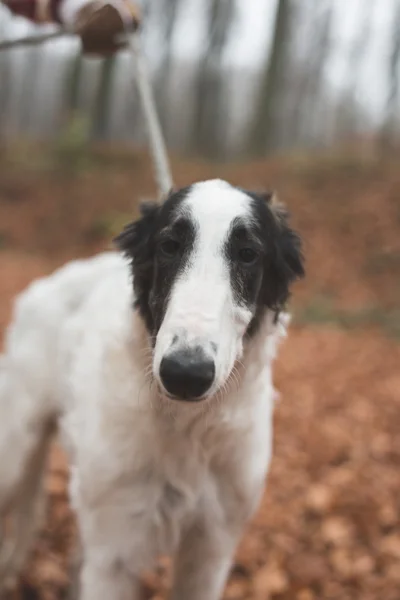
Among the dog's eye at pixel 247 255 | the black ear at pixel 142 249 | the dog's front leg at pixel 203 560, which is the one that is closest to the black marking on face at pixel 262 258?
the dog's eye at pixel 247 255

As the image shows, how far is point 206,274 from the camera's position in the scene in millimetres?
2223

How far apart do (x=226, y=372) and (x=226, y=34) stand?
2639 centimetres

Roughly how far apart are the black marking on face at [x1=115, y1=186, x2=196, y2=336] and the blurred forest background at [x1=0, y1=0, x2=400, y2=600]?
0.72 m

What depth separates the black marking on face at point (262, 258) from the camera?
2.34 meters

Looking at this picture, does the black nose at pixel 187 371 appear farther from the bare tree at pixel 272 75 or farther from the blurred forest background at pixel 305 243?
the bare tree at pixel 272 75

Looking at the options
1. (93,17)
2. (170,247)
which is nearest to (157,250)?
(170,247)

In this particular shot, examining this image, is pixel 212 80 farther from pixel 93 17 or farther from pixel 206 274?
pixel 206 274

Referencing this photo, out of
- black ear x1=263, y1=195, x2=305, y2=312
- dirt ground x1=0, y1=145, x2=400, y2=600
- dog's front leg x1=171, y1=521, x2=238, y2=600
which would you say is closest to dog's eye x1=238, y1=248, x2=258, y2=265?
black ear x1=263, y1=195, x2=305, y2=312

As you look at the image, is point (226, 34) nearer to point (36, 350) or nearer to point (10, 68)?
point (10, 68)

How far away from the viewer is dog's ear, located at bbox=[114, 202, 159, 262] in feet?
8.51

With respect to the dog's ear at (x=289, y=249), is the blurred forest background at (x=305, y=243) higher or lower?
lower

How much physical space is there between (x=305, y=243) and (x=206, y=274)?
796mm

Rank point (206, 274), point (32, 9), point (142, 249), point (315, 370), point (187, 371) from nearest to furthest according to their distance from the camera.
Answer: point (187, 371) < point (206, 274) < point (142, 249) < point (32, 9) < point (315, 370)

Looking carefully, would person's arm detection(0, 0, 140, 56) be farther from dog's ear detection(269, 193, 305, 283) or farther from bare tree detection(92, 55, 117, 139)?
bare tree detection(92, 55, 117, 139)
